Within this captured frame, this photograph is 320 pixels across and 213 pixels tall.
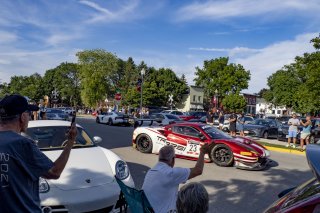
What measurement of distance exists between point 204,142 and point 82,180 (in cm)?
678

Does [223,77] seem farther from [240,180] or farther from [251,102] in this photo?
[251,102]

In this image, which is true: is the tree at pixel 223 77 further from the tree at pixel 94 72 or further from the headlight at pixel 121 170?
the headlight at pixel 121 170

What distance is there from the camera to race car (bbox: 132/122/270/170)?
1077 cm

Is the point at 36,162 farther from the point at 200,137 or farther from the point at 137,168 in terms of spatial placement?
the point at 200,137

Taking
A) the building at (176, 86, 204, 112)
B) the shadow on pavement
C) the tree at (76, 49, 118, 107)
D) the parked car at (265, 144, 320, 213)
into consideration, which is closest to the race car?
the shadow on pavement

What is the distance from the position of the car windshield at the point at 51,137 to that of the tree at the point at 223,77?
61.9 m

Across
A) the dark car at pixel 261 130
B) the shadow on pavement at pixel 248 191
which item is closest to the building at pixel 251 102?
the dark car at pixel 261 130

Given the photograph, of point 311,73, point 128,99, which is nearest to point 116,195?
point 311,73

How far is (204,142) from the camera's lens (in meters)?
11.5

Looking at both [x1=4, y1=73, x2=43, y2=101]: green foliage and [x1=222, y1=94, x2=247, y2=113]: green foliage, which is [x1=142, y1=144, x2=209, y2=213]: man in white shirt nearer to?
[x1=222, y1=94, x2=247, y2=113]: green foliage

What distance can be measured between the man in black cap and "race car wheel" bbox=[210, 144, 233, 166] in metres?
8.83

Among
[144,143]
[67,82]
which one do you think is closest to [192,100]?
[67,82]

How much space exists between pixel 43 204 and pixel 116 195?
105 centimetres

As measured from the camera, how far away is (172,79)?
76688 millimetres
